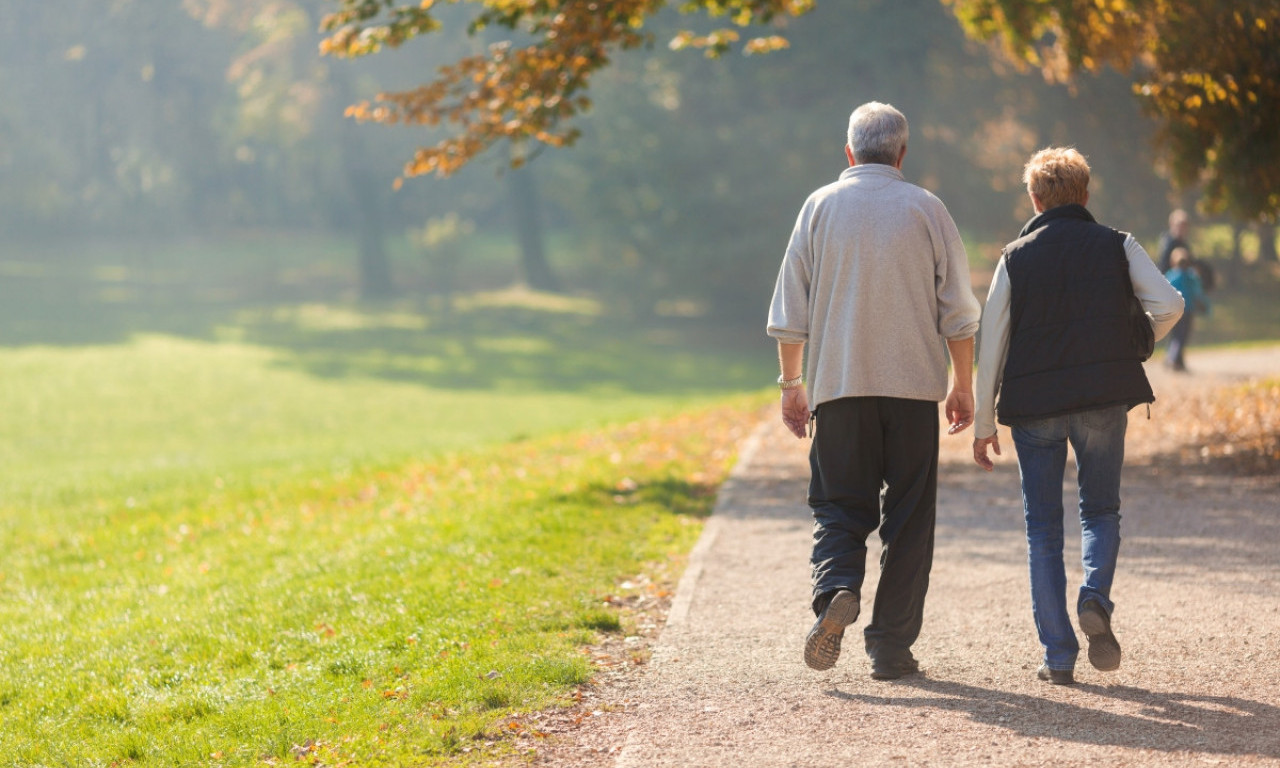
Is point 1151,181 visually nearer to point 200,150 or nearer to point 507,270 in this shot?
point 507,270

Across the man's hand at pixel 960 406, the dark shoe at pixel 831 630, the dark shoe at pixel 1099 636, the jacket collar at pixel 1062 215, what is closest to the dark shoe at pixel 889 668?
the dark shoe at pixel 831 630

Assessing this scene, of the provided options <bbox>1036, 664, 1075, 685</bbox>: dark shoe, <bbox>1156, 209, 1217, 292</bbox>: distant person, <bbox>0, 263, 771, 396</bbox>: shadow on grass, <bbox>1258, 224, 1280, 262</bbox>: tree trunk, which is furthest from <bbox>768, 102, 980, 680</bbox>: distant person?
<bbox>1258, 224, 1280, 262</bbox>: tree trunk

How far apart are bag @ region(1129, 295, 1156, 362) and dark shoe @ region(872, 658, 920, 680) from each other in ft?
4.88

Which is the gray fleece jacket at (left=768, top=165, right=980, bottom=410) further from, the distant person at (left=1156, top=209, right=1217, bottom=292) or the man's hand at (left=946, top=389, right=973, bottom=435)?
the distant person at (left=1156, top=209, right=1217, bottom=292)

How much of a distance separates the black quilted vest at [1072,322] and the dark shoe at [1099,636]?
0.74 m

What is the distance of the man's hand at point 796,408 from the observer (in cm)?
497

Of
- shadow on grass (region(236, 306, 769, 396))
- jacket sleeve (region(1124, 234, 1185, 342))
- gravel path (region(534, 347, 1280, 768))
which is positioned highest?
jacket sleeve (region(1124, 234, 1185, 342))

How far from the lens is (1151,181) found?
32781mm

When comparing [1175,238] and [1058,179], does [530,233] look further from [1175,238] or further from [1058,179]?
[1058,179]

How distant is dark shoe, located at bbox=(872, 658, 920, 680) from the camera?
507cm

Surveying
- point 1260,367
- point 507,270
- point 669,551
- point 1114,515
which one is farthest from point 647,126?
point 1114,515

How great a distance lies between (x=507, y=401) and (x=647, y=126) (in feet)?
46.6

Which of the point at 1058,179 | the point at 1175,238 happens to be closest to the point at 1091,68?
the point at 1175,238

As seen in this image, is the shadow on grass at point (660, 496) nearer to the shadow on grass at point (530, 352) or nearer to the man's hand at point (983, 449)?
the man's hand at point (983, 449)
